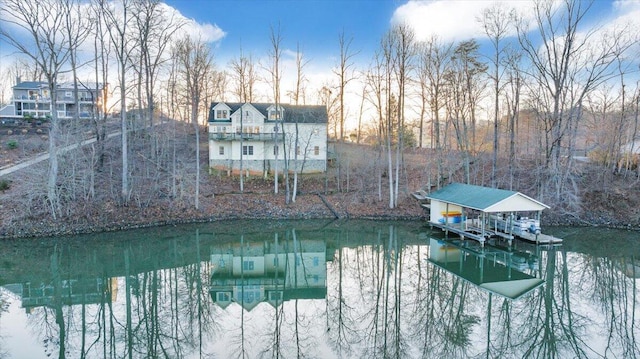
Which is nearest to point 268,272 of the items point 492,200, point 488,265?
point 488,265

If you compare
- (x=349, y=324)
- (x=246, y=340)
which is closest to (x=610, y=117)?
(x=349, y=324)

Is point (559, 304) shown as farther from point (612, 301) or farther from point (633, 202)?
point (633, 202)

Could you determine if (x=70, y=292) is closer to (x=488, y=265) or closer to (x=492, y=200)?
(x=488, y=265)

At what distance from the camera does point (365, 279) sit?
14.0 meters

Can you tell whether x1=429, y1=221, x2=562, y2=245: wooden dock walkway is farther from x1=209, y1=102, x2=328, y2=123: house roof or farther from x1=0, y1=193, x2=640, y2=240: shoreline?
x1=209, y1=102, x2=328, y2=123: house roof

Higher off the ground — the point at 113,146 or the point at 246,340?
the point at 113,146

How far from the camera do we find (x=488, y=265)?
1535 centimetres

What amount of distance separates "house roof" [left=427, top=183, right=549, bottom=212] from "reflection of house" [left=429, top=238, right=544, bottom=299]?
1.91m

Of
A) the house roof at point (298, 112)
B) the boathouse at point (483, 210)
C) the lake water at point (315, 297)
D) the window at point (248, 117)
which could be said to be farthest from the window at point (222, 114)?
the boathouse at point (483, 210)

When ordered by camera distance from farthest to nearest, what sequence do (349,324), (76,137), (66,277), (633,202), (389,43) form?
(389,43) < (633,202) < (76,137) < (66,277) < (349,324)

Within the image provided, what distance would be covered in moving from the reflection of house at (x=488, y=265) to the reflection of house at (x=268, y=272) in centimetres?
510

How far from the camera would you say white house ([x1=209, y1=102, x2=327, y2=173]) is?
3086cm

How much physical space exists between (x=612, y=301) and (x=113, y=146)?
28.8 metres

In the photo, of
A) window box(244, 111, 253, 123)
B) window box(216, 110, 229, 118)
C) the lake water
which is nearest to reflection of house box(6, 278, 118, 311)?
the lake water
